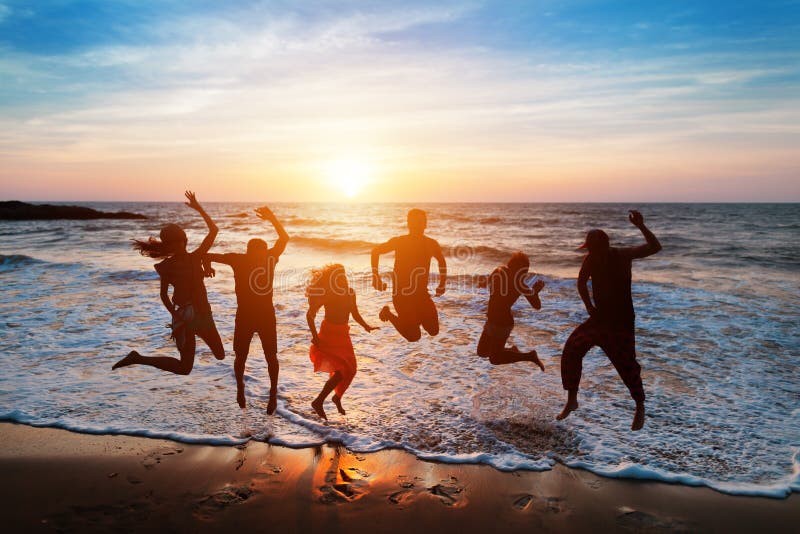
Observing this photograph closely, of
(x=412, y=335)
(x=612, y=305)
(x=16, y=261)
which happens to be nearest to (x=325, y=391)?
(x=412, y=335)

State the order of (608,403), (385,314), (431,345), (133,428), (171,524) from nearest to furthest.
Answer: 1. (171,524)
2. (133,428)
3. (385,314)
4. (608,403)
5. (431,345)

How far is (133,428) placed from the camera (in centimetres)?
627

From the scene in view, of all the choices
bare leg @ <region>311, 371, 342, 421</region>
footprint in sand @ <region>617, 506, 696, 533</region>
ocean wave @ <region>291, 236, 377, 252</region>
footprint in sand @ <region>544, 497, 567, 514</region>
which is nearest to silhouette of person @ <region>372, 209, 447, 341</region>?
bare leg @ <region>311, 371, 342, 421</region>

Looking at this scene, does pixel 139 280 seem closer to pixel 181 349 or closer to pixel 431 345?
pixel 431 345

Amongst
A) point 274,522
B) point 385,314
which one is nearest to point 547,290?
point 385,314

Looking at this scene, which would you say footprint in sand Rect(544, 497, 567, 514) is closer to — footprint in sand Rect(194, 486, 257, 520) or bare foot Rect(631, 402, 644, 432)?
bare foot Rect(631, 402, 644, 432)

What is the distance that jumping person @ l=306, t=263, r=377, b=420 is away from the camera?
595cm

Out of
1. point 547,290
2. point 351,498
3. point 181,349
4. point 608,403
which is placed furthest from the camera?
point 547,290

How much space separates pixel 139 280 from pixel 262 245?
46.4ft

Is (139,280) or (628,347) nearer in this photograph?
(628,347)

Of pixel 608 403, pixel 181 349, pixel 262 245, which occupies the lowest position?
pixel 608 403

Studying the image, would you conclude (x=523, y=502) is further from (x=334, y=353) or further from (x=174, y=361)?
(x=174, y=361)

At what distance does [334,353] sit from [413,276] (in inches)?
59.3

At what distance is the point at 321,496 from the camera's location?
4824 mm
